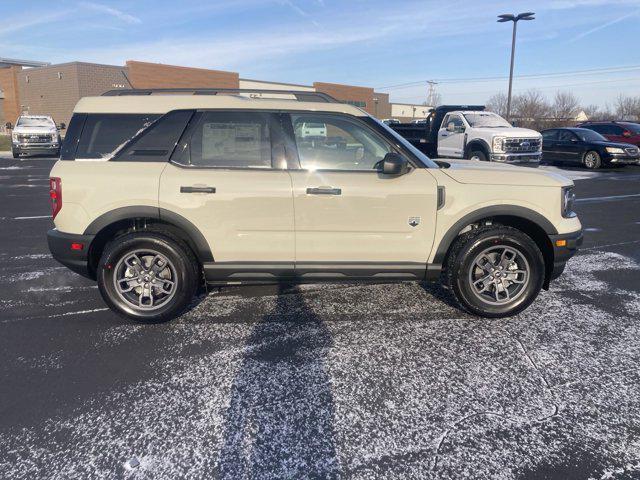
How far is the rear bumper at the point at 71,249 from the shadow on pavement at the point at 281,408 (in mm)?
1596

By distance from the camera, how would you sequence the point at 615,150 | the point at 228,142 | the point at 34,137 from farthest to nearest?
the point at 34,137 → the point at 615,150 → the point at 228,142

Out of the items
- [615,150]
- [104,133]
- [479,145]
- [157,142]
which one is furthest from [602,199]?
[104,133]

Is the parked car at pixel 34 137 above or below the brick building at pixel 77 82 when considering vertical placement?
below

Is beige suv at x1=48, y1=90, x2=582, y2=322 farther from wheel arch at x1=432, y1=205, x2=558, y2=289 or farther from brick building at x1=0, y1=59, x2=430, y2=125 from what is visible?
brick building at x1=0, y1=59, x2=430, y2=125

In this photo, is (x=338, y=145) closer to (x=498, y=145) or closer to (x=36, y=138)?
(x=498, y=145)

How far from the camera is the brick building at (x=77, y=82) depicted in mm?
40469

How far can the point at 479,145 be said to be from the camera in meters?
14.5

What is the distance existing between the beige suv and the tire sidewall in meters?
0.01

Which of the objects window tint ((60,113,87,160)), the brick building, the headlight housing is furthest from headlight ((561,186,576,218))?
the brick building

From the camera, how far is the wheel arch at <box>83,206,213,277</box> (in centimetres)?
400

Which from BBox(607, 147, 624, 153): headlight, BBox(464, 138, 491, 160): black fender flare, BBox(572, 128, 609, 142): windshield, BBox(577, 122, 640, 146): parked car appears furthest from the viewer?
BBox(577, 122, 640, 146): parked car

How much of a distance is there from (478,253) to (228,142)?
2.39m

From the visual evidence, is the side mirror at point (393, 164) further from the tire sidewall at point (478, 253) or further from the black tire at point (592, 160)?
the black tire at point (592, 160)

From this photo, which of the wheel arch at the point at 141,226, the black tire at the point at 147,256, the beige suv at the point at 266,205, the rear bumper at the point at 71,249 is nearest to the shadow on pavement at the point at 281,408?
the beige suv at the point at 266,205
